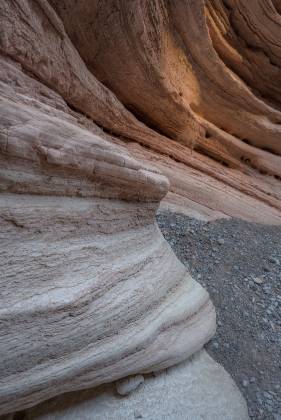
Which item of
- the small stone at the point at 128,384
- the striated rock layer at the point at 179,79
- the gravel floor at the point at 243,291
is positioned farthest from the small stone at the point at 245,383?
the striated rock layer at the point at 179,79

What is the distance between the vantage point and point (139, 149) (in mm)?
4211

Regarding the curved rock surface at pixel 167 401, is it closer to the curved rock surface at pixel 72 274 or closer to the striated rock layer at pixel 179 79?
the curved rock surface at pixel 72 274

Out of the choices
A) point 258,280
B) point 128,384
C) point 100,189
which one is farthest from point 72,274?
point 258,280

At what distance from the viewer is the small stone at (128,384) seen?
1449mm

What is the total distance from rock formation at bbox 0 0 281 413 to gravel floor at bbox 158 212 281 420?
33 cm

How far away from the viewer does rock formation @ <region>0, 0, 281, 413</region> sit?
3.96 feet

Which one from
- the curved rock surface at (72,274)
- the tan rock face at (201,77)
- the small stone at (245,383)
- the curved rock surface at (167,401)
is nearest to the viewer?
the curved rock surface at (72,274)

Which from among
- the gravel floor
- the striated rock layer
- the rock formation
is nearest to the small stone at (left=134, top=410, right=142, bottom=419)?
the rock formation

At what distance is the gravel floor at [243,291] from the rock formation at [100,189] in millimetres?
334

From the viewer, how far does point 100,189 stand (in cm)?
167

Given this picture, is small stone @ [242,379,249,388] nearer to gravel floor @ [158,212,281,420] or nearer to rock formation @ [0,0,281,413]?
gravel floor @ [158,212,281,420]

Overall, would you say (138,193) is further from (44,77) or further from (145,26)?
(145,26)

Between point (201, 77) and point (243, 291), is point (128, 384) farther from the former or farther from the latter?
point (201, 77)

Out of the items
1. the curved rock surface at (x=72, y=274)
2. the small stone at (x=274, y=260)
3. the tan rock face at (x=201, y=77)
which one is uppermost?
the tan rock face at (x=201, y=77)
